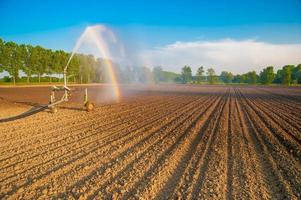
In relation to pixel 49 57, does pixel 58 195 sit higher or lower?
lower

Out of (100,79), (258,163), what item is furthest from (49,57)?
(258,163)

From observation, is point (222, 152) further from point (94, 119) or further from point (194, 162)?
point (94, 119)

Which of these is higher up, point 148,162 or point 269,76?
point 269,76

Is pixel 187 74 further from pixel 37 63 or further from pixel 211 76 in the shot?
pixel 37 63

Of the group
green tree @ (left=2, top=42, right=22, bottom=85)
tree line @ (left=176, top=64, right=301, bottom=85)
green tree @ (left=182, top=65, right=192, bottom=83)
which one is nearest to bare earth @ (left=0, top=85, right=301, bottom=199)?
green tree @ (left=2, top=42, right=22, bottom=85)

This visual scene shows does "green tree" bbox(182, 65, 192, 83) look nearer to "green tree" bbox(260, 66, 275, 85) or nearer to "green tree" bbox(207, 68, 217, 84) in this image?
"green tree" bbox(207, 68, 217, 84)

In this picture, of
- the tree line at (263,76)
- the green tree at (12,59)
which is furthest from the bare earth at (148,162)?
the tree line at (263,76)

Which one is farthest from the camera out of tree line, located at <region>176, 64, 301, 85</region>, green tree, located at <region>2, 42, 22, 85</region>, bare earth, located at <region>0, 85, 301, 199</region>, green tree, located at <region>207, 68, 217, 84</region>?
green tree, located at <region>207, 68, 217, 84</region>

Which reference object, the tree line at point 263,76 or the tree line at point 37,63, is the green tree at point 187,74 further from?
the tree line at point 37,63

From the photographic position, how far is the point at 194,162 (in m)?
7.25

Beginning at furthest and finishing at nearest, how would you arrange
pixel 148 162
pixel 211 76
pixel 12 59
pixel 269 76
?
pixel 211 76
pixel 269 76
pixel 12 59
pixel 148 162

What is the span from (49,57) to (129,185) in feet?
239

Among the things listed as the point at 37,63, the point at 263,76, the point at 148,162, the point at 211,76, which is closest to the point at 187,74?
the point at 211,76

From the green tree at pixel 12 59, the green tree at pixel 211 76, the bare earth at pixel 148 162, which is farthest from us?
the green tree at pixel 211 76
